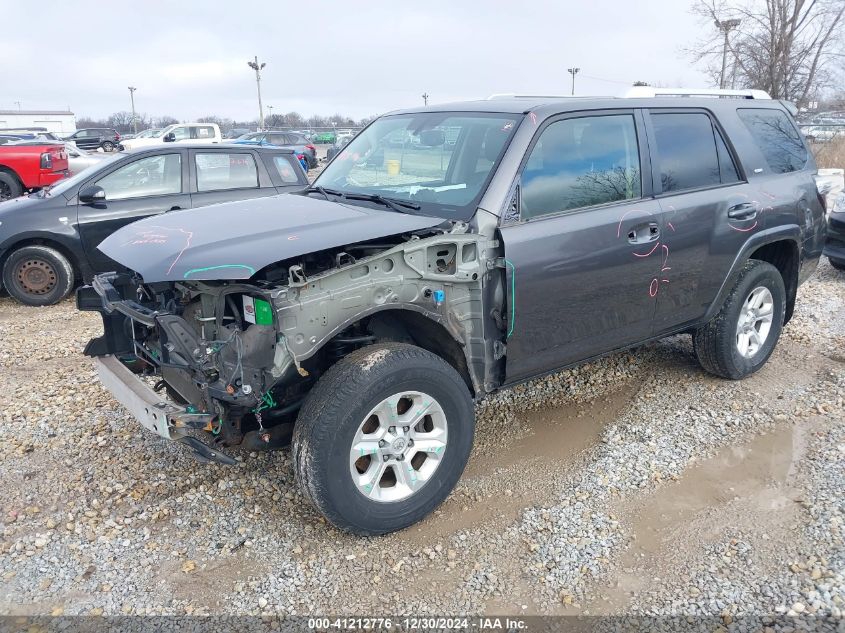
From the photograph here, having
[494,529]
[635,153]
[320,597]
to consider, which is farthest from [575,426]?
[320,597]

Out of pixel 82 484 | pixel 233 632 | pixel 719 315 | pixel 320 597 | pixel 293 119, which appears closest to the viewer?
pixel 233 632

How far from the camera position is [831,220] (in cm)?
796

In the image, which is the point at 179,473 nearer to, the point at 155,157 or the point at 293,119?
the point at 155,157

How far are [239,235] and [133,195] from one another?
4617 mm

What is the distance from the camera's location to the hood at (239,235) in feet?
9.04

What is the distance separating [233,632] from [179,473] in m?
1.32

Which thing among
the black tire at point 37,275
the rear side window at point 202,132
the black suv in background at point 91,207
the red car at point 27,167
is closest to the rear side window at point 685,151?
the black suv in background at point 91,207

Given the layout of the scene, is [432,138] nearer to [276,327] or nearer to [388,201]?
[388,201]

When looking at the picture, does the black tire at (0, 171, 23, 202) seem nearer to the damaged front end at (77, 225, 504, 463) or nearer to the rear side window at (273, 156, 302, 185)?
the rear side window at (273, 156, 302, 185)

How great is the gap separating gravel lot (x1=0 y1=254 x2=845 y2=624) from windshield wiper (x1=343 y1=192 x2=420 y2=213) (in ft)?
5.03

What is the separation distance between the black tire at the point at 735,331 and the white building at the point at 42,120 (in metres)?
56.7

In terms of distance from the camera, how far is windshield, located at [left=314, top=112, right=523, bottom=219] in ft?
11.3

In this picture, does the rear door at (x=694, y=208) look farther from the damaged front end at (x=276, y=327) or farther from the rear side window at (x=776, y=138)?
the damaged front end at (x=276, y=327)

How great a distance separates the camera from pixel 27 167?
42.1 ft
